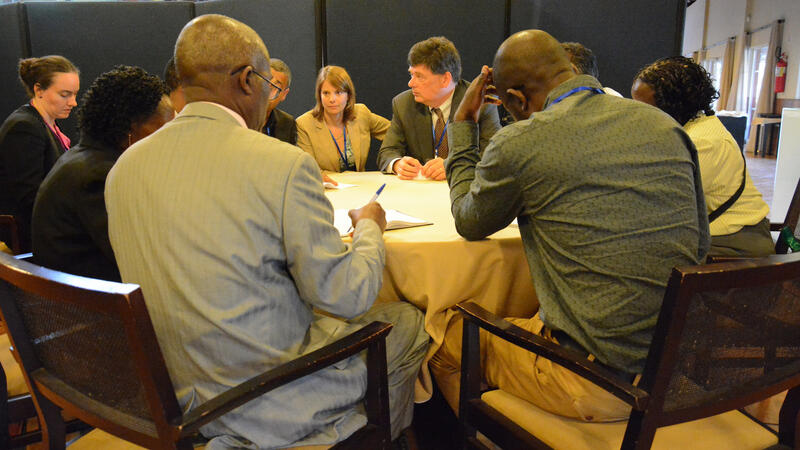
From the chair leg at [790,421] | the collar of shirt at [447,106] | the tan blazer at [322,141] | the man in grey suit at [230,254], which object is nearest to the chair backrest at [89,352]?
the man in grey suit at [230,254]

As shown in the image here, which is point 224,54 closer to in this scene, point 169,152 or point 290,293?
point 169,152

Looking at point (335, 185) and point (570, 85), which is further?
point (335, 185)

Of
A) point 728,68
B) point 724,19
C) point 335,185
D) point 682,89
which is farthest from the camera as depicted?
point 724,19

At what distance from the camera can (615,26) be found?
4.14 m

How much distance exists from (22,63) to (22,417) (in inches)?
88.9

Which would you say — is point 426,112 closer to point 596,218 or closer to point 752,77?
point 596,218

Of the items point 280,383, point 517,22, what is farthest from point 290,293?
point 517,22

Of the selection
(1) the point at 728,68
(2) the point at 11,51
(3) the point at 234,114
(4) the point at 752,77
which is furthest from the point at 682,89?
(1) the point at 728,68

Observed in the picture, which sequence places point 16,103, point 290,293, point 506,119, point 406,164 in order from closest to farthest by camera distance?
1. point 290,293
2. point 406,164
3. point 506,119
4. point 16,103

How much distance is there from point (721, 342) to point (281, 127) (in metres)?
2.52

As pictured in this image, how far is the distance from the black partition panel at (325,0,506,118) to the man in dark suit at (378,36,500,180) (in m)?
1.34

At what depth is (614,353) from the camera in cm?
116

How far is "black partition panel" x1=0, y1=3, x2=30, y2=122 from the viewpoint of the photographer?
462 centimetres

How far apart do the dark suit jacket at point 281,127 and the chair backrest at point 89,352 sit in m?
2.09
